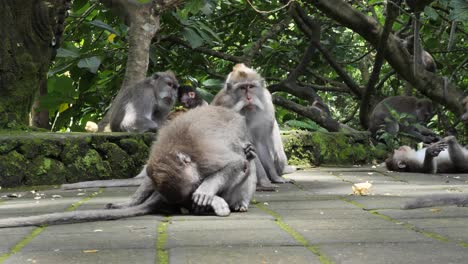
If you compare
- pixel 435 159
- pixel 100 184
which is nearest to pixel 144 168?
pixel 100 184

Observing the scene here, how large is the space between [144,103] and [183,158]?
5078mm

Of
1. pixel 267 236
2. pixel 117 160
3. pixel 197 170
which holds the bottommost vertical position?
pixel 117 160

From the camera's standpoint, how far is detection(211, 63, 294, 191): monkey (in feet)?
20.4

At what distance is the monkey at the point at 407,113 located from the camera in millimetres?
10336

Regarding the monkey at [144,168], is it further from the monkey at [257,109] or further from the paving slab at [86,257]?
the paving slab at [86,257]

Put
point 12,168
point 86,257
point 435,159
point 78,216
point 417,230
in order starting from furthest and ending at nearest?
point 435,159, point 12,168, point 78,216, point 417,230, point 86,257

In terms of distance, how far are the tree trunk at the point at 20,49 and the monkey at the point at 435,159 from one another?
4125mm

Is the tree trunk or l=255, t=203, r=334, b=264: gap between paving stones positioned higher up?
the tree trunk

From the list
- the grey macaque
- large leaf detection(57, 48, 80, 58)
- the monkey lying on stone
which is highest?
large leaf detection(57, 48, 80, 58)

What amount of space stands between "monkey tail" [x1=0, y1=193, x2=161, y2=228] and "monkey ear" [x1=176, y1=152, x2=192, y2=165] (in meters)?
0.27

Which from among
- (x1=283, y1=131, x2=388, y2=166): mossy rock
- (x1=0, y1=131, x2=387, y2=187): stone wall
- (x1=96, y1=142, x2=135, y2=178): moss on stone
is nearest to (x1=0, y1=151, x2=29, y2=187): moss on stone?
(x1=0, y1=131, x2=387, y2=187): stone wall

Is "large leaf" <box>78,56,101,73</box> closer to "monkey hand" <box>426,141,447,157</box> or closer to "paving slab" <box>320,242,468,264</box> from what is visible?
"monkey hand" <box>426,141,447,157</box>

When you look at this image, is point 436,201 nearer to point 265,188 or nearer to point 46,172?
point 265,188

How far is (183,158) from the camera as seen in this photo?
13.1ft
